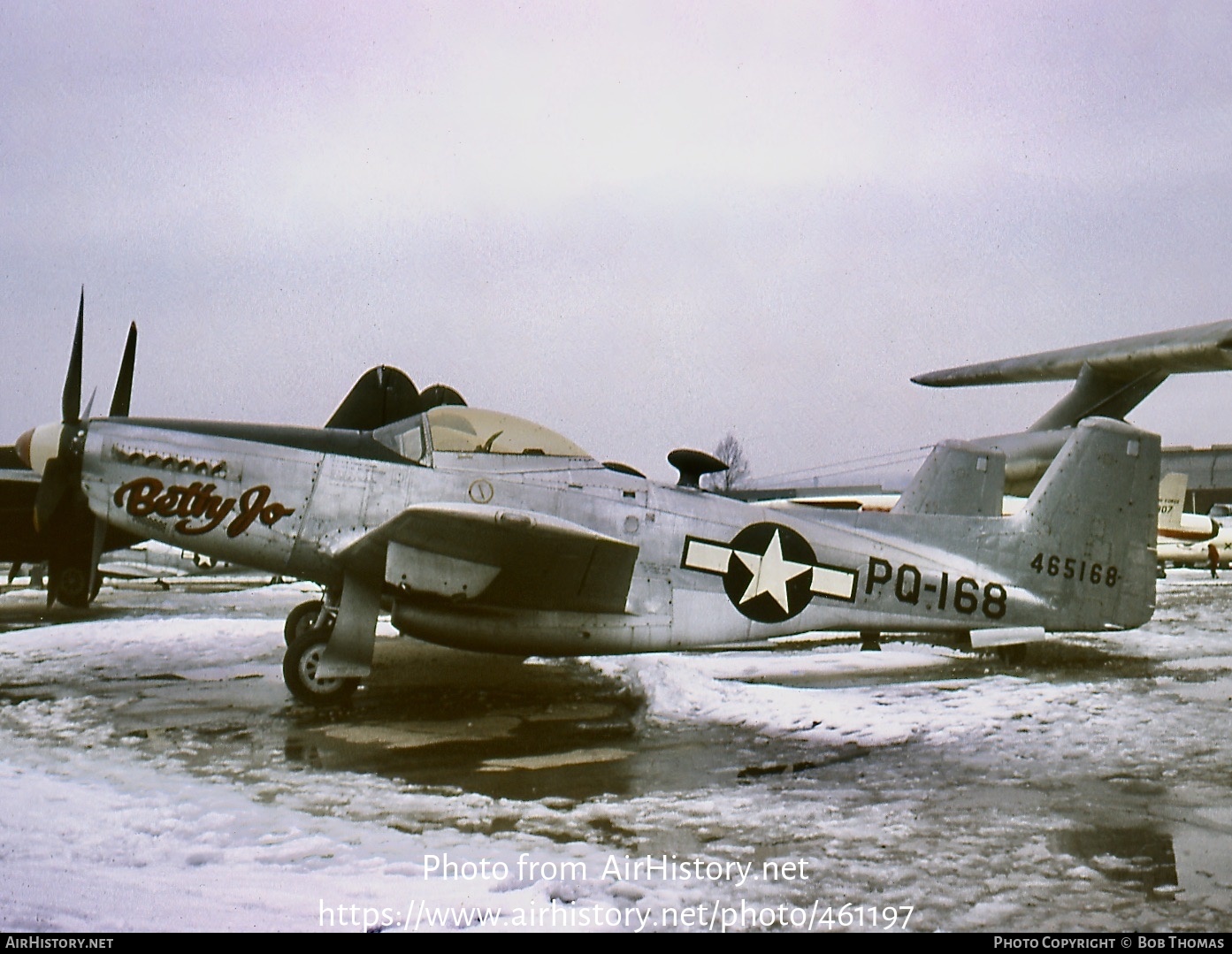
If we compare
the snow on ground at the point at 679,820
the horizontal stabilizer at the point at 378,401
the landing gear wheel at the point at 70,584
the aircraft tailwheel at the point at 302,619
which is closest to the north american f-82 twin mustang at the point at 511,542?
the snow on ground at the point at 679,820

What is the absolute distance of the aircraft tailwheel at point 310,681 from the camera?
19.7 ft

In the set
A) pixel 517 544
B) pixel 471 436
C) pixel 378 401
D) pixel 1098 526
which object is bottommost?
pixel 517 544

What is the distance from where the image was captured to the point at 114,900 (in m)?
2.64

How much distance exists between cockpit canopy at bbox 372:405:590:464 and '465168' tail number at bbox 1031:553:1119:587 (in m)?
3.81

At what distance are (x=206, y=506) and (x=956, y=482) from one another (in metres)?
6.73

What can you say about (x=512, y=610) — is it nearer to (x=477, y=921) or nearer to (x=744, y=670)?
(x=744, y=670)

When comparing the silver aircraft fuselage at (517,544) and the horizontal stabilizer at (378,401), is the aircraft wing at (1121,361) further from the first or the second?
the horizontal stabilizer at (378,401)

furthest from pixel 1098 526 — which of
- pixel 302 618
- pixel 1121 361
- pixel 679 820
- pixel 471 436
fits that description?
pixel 302 618

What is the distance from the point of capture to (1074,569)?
299 inches

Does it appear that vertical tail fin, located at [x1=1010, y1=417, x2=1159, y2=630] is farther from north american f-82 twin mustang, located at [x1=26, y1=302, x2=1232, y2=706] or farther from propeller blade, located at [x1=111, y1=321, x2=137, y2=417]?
propeller blade, located at [x1=111, y1=321, x2=137, y2=417]

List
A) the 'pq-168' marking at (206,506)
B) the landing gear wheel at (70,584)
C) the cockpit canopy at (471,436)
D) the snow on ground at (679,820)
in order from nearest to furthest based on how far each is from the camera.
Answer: the snow on ground at (679,820), the 'pq-168' marking at (206,506), the cockpit canopy at (471,436), the landing gear wheel at (70,584)

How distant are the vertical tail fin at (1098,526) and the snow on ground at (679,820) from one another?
0.89 meters

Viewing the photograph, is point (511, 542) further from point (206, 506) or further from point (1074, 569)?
point (1074, 569)

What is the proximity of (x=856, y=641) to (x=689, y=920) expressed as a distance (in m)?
8.29
